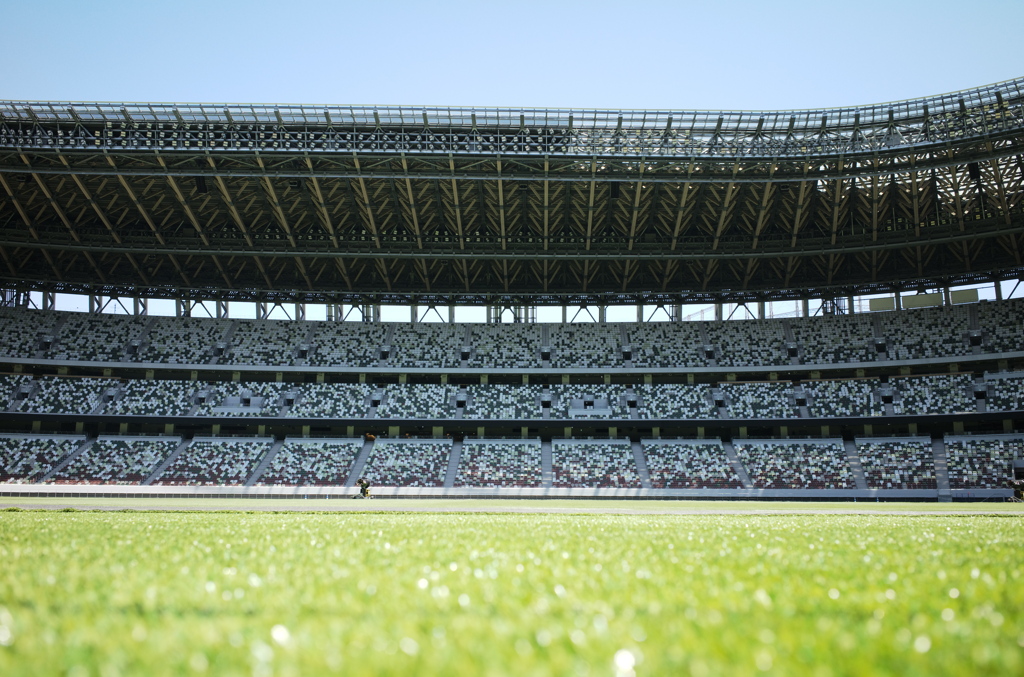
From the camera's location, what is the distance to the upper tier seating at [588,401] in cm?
6362

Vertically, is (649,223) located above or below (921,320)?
above

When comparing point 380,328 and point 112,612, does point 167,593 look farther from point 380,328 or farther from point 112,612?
point 380,328

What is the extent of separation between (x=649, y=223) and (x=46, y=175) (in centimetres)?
4816

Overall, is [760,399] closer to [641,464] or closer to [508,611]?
[641,464]

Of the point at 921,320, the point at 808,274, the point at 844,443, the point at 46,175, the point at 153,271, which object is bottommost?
the point at 844,443

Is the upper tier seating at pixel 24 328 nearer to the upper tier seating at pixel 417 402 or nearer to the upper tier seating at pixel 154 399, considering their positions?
the upper tier seating at pixel 154 399

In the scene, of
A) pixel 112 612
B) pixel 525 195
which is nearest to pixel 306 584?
pixel 112 612

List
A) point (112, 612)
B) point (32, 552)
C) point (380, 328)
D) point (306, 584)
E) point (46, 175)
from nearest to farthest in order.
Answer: point (112, 612)
point (306, 584)
point (32, 552)
point (46, 175)
point (380, 328)

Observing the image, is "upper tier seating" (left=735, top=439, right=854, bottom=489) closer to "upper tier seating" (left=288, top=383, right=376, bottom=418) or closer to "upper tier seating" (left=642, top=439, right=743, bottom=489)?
"upper tier seating" (left=642, top=439, right=743, bottom=489)

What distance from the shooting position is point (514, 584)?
→ 19.8ft

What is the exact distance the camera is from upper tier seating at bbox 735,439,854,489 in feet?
178

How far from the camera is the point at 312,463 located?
58.4 metres

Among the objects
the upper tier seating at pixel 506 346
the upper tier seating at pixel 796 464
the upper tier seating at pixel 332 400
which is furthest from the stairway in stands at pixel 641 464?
the upper tier seating at pixel 332 400

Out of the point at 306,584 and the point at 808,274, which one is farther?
the point at 808,274
